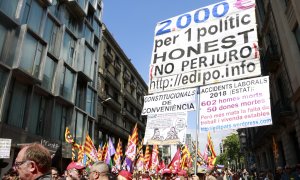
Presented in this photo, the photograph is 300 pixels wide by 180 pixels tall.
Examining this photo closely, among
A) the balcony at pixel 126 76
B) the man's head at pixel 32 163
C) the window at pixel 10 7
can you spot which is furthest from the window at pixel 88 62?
the man's head at pixel 32 163

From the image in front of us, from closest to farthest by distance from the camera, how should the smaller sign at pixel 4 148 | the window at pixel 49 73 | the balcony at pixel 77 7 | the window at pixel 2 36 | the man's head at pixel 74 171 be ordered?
the man's head at pixel 74 171, the smaller sign at pixel 4 148, the window at pixel 2 36, the window at pixel 49 73, the balcony at pixel 77 7

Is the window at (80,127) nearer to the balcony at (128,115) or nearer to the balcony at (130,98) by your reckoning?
the balcony at (128,115)

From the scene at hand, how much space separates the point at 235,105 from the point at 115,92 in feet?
125

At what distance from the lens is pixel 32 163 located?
2.34 metres

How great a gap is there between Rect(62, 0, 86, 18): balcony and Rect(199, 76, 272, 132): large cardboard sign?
2270 centimetres

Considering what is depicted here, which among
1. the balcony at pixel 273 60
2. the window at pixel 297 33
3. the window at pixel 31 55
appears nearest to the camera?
the window at pixel 297 33

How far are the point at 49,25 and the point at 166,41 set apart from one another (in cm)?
1838

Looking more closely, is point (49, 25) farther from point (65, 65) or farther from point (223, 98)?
point (223, 98)

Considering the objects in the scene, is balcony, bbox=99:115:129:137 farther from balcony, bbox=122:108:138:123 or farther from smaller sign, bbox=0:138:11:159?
smaller sign, bbox=0:138:11:159

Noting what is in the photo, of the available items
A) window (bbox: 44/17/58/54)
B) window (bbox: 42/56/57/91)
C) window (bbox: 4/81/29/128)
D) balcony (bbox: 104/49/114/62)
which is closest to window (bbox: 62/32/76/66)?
window (bbox: 44/17/58/54)

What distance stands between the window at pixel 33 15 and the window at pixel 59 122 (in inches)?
252

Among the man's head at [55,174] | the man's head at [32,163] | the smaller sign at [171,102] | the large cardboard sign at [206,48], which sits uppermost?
the large cardboard sign at [206,48]

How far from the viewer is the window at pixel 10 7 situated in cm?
1705

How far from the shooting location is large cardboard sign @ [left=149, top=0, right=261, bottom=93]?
5.23 m
